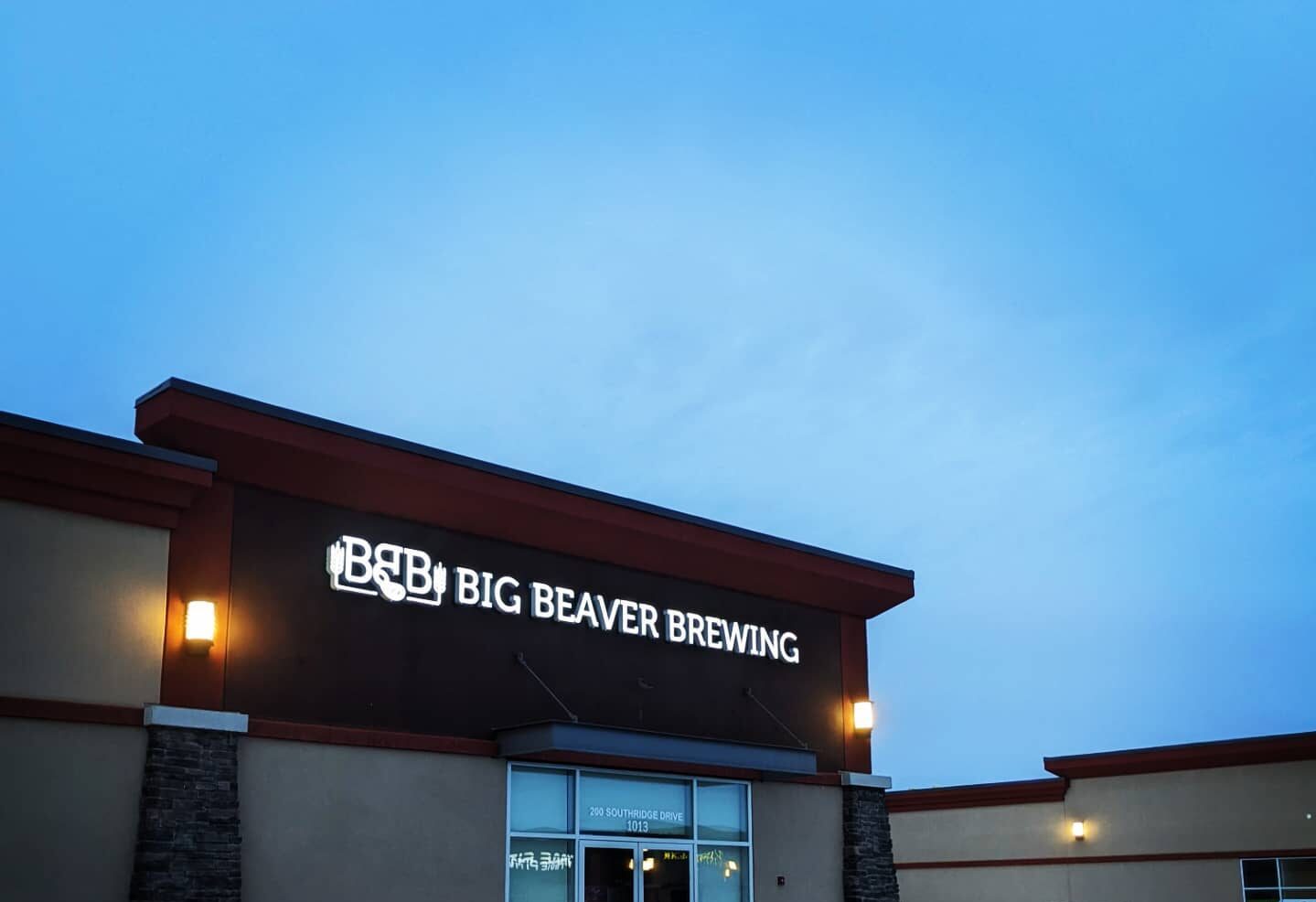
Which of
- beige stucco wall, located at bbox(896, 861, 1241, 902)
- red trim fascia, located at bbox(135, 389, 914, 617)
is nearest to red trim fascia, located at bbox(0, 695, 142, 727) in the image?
red trim fascia, located at bbox(135, 389, 914, 617)

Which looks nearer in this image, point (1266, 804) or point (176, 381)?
point (176, 381)

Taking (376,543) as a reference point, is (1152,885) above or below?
below

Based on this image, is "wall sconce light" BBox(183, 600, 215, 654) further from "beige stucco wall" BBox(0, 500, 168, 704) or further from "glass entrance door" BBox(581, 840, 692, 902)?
"glass entrance door" BBox(581, 840, 692, 902)

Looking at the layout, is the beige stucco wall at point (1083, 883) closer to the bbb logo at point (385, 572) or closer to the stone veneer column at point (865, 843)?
the stone veneer column at point (865, 843)

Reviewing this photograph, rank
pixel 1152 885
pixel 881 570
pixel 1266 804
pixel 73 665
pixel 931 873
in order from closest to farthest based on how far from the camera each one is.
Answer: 1. pixel 73 665
2. pixel 881 570
3. pixel 1266 804
4. pixel 1152 885
5. pixel 931 873

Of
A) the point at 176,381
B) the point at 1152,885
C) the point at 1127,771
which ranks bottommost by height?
the point at 1152,885

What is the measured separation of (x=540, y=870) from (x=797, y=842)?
4091mm

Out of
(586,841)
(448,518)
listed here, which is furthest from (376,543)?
(586,841)

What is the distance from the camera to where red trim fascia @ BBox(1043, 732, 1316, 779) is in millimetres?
21641

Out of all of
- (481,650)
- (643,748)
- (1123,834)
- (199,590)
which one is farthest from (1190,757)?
(199,590)

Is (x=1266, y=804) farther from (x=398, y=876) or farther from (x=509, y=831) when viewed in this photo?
(x=398, y=876)

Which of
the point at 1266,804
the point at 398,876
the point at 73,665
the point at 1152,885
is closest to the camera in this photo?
the point at 73,665

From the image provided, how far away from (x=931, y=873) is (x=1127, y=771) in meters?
5.10

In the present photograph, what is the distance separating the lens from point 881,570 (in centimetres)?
1941
